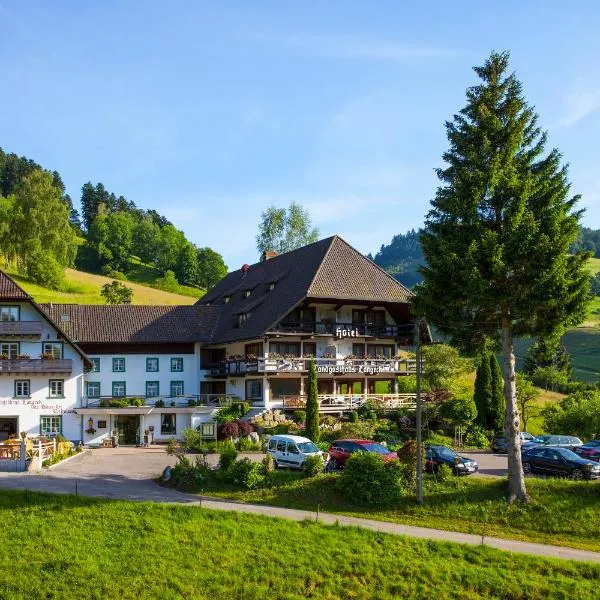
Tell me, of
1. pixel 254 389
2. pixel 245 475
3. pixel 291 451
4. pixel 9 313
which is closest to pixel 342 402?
pixel 254 389

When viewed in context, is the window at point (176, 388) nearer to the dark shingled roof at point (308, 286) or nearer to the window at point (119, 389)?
the window at point (119, 389)

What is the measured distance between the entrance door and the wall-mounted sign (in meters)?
13.9

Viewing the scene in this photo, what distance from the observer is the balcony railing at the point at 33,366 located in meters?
44.4

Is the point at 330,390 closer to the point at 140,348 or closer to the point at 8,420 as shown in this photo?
the point at 140,348

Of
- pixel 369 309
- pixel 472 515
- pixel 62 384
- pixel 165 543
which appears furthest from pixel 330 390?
pixel 165 543

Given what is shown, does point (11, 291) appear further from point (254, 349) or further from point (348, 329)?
point (348, 329)

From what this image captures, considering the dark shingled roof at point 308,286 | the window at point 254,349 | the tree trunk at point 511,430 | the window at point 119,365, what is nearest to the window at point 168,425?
the window at point 119,365

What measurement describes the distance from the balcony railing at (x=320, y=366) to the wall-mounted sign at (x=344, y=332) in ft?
5.27

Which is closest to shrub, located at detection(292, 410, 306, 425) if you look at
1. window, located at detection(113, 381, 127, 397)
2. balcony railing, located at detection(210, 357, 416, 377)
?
balcony railing, located at detection(210, 357, 416, 377)

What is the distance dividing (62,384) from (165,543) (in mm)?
26491

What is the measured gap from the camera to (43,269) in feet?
292

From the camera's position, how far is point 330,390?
49281mm

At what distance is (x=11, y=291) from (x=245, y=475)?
2448cm

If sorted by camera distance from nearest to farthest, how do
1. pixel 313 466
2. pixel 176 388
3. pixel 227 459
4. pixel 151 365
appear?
pixel 313 466 → pixel 227 459 → pixel 151 365 → pixel 176 388
